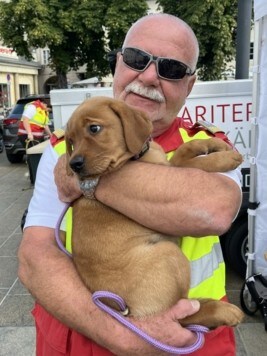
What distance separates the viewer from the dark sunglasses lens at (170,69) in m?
1.89

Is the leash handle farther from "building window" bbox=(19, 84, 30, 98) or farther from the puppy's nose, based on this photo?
"building window" bbox=(19, 84, 30, 98)

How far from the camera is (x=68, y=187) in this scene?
1.66m

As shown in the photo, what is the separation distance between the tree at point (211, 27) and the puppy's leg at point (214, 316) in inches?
871

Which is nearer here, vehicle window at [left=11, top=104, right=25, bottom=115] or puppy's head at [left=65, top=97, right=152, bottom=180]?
A: puppy's head at [left=65, top=97, right=152, bottom=180]

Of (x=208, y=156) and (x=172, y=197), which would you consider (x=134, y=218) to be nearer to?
(x=172, y=197)

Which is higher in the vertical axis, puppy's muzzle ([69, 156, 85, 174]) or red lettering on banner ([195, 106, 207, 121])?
red lettering on banner ([195, 106, 207, 121])

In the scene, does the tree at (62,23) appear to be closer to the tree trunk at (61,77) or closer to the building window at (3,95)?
the tree trunk at (61,77)

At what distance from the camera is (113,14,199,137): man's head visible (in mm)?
1904

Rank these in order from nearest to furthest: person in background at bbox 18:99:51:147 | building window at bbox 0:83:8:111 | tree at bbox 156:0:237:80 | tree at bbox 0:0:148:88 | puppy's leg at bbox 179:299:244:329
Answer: puppy's leg at bbox 179:299:244:329
person in background at bbox 18:99:51:147
tree at bbox 156:0:237:80
tree at bbox 0:0:148:88
building window at bbox 0:83:8:111

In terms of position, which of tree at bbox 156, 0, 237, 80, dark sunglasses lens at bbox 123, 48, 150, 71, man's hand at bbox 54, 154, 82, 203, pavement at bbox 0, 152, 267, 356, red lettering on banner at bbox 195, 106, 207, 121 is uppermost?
tree at bbox 156, 0, 237, 80

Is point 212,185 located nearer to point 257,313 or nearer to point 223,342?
point 223,342

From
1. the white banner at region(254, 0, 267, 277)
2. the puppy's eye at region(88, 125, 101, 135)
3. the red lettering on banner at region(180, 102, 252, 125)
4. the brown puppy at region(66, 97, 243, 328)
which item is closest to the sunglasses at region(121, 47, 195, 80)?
the brown puppy at region(66, 97, 243, 328)

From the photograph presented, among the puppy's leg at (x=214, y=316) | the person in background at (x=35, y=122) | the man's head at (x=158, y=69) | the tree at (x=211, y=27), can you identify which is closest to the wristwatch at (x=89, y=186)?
the man's head at (x=158, y=69)

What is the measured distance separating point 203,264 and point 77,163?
2.16 ft
